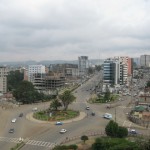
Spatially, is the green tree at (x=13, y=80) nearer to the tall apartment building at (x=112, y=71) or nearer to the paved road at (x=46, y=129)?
the tall apartment building at (x=112, y=71)

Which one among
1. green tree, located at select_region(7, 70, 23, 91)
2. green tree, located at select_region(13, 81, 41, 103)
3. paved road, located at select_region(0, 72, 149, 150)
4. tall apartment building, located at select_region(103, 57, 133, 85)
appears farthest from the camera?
tall apartment building, located at select_region(103, 57, 133, 85)

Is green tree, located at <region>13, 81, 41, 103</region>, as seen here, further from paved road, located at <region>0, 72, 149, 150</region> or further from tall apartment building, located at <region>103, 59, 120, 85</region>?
tall apartment building, located at <region>103, 59, 120, 85</region>

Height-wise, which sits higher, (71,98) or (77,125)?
(71,98)

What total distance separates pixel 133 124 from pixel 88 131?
10.4m

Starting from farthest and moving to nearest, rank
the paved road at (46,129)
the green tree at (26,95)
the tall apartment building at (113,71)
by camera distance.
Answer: the tall apartment building at (113,71) < the green tree at (26,95) < the paved road at (46,129)

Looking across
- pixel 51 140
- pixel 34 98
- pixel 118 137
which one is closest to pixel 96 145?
pixel 118 137

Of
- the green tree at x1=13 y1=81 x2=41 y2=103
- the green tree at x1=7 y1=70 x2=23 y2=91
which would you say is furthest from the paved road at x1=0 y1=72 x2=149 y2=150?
the green tree at x1=7 y1=70 x2=23 y2=91

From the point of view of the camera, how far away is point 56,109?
2621 inches

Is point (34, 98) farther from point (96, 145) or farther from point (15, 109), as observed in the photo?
point (96, 145)

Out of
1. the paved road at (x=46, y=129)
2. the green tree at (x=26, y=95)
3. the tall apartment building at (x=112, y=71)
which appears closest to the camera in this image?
the paved road at (x=46, y=129)

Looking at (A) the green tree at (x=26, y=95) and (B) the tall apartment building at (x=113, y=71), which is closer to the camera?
(A) the green tree at (x=26, y=95)

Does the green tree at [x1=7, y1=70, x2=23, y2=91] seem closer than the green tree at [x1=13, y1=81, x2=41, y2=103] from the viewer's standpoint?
No

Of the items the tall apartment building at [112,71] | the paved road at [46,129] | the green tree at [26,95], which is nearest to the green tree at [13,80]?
the green tree at [26,95]

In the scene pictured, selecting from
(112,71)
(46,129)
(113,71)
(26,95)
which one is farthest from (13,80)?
(46,129)
